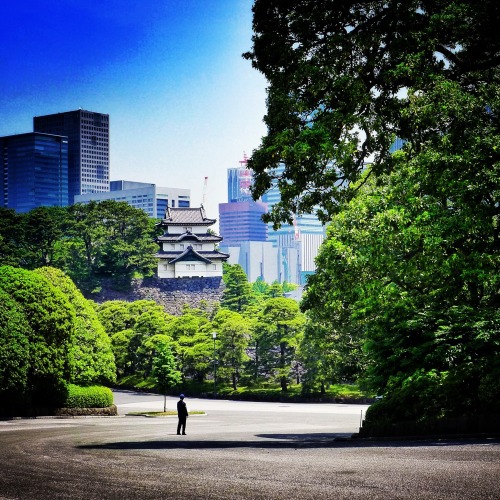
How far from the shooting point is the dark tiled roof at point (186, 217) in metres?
102

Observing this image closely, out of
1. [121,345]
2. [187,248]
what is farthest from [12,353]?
[187,248]

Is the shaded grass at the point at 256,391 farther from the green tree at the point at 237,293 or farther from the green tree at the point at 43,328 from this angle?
the green tree at the point at 43,328

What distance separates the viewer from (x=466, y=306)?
18.3 metres

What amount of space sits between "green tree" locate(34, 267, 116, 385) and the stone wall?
1924 inches

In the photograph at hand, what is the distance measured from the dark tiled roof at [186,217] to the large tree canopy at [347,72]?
84888 millimetres

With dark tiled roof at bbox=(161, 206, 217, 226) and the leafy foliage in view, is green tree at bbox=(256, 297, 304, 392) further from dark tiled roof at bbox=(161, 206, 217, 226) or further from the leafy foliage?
the leafy foliage

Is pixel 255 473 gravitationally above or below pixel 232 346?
below

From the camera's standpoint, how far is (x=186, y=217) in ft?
341

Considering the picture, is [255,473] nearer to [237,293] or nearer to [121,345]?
[121,345]

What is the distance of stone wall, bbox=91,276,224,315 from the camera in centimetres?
9362

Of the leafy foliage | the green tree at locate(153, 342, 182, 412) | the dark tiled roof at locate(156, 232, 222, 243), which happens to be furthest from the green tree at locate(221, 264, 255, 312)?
the leafy foliage

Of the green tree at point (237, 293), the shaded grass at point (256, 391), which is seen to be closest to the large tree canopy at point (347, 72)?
the shaded grass at point (256, 391)

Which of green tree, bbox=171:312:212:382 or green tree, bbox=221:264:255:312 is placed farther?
green tree, bbox=221:264:255:312

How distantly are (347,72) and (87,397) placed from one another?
27.0m
